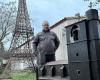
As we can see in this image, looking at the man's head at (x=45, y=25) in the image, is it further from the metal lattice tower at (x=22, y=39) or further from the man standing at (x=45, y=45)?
the metal lattice tower at (x=22, y=39)

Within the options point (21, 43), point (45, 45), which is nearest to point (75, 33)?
point (45, 45)

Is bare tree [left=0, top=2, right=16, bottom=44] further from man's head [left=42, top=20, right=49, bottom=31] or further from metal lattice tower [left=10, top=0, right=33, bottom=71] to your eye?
man's head [left=42, top=20, right=49, bottom=31]

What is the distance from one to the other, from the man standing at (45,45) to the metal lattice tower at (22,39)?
21.7 meters

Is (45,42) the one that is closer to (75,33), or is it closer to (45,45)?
(45,45)

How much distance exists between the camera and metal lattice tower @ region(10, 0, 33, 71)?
88.8 ft

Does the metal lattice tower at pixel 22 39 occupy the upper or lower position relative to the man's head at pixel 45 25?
upper

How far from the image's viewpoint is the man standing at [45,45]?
4645mm

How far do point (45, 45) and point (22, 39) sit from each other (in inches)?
900

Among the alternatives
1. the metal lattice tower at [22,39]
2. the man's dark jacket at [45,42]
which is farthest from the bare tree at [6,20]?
the man's dark jacket at [45,42]

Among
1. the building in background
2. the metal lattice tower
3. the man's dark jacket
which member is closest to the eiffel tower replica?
the metal lattice tower

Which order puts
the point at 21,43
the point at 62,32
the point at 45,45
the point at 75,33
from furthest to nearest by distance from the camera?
1. the point at 21,43
2. the point at 62,32
3. the point at 45,45
4. the point at 75,33

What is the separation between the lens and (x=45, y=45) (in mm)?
4676

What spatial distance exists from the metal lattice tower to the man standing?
2175 cm

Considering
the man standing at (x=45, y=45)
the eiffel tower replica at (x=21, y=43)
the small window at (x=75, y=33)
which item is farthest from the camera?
the eiffel tower replica at (x=21, y=43)
